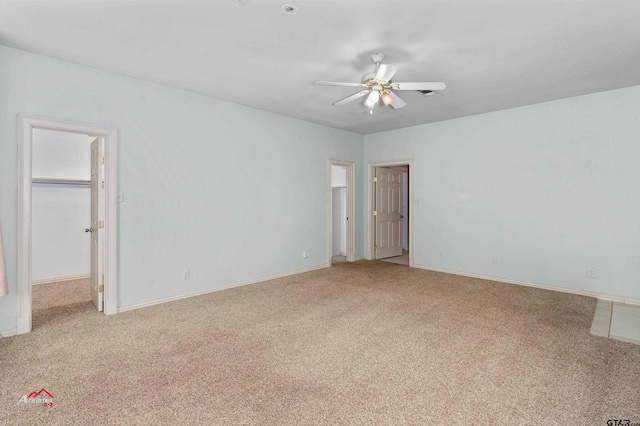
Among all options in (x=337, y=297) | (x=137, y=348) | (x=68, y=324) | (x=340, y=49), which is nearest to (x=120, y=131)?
(x=68, y=324)

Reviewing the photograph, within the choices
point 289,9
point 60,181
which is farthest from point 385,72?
point 60,181

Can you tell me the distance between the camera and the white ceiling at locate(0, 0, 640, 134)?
2.41 metres

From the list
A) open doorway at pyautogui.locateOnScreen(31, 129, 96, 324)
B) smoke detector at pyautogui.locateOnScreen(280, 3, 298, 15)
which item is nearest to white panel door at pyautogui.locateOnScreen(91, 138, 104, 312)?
open doorway at pyautogui.locateOnScreen(31, 129, 96, 324)

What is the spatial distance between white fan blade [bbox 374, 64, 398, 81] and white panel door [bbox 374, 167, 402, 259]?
408 cm

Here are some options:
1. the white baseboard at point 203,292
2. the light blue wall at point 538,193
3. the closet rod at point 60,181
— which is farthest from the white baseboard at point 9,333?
the light blue wall at point 538,193

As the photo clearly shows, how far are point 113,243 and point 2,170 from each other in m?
1.18

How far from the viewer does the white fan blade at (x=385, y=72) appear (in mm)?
2791

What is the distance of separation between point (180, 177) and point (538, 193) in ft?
16.9

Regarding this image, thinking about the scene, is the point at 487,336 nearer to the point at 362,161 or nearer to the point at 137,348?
the point at 137,348

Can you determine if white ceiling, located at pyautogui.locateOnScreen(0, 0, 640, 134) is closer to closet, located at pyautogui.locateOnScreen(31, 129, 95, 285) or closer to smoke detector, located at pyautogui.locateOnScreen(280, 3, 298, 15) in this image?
smoke detector, located at pyautogui.locateOnScreen(280, 3, 298, 15)

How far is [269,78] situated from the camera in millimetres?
3764

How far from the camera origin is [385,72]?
287cm

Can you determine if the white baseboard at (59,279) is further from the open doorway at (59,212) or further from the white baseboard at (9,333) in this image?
the white baseboard at (9,333)

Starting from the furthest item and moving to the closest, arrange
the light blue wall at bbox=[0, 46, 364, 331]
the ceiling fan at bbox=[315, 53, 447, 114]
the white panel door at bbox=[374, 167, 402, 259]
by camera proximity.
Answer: the white panel door at bbox=[374, 167, 402, 259], the light blue wall at bbox=[0, 46, 364, 331], the ceiling fan at bbox=[315, 53, 447, 114]
